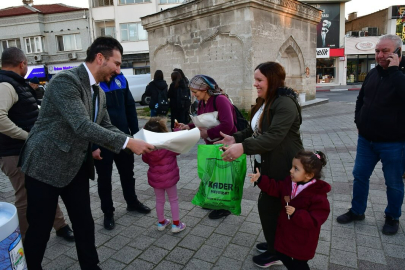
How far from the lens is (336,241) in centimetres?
314

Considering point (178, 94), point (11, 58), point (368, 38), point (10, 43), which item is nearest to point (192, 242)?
point (11, 58)

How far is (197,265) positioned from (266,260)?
2.16 feet

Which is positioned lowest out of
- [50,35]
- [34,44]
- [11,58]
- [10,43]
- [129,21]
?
[11,58]

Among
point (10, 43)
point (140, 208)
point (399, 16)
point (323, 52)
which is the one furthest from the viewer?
point (323, 52)

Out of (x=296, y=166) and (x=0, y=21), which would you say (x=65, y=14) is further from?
(x=296, y=166)

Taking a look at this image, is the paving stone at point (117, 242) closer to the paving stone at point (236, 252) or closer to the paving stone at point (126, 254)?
the paving stone at point (126, 254)

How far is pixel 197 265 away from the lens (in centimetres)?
283

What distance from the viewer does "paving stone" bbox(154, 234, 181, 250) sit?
10.4 ft

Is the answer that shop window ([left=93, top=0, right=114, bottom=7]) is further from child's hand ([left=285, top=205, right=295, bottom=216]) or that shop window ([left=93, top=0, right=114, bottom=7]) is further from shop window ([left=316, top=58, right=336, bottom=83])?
child's hand ([left=285, top=205, right=295, bottom=216])

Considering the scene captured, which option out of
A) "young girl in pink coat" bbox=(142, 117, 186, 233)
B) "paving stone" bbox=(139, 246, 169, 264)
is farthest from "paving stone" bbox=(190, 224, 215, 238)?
"paving stone" bbox=(139, 246, 169, 264)

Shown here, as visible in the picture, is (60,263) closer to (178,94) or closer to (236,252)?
(236,252)

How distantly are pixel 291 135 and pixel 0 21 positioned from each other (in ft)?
123

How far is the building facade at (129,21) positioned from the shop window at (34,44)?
5.62 m

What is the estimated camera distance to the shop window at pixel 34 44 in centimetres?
3030
